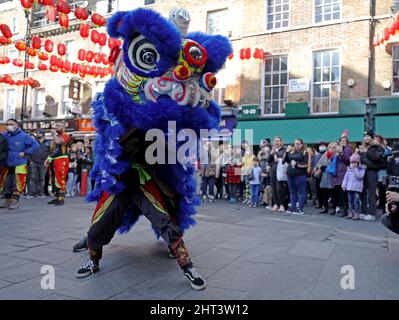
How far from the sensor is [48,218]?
20.3ft

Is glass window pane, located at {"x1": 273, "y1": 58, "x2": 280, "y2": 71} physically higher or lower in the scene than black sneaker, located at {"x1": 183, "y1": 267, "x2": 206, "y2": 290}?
higher

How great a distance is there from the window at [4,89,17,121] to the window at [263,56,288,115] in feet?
55.2

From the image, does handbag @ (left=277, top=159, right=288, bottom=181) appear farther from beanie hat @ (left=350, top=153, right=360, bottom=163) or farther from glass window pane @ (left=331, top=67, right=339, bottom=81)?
glass window pane @ (left=331, top=67, right=339, bottom=81)

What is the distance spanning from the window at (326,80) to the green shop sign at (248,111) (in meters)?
2.39

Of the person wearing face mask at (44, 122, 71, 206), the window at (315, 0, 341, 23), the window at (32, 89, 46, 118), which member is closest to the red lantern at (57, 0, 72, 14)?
the person wearing face mask at (44, 122, 71, 206)

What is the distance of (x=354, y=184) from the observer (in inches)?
285

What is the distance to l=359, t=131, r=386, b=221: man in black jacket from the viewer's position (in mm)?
7094

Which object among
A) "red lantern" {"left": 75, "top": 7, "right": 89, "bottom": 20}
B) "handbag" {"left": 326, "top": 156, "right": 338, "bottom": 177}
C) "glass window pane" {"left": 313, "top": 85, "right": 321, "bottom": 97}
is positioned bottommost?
"handbag" {"left": 326, "top": 156, "right": 338, "bottom": 177}

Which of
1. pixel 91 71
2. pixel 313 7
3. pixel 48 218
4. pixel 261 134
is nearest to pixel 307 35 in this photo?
pixel 313 7

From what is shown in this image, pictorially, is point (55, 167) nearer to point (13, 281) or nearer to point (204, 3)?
point (13, 281)

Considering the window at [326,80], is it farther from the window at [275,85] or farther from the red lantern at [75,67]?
the red lantern at [75,67]

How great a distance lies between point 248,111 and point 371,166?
8974mm

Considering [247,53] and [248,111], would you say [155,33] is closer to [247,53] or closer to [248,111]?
[247,53]

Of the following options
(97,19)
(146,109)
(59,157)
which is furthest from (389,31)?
(146,109)
